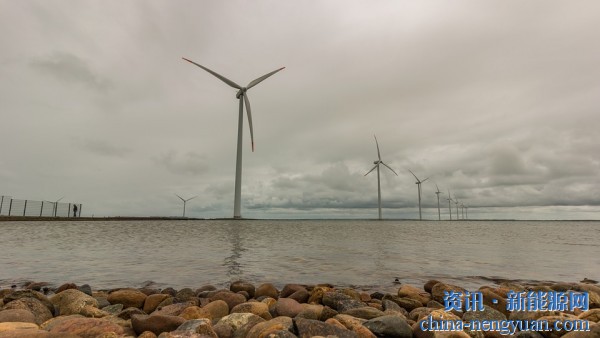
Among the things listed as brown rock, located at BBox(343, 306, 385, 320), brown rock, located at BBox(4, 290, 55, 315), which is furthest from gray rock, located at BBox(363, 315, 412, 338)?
brown rock, located at BBox(4, 290, 55, 315)

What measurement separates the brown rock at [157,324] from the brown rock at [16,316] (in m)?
2.86

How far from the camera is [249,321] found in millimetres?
7707

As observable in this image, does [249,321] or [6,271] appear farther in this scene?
[6,271]

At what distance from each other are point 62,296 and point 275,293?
6386 millimetres

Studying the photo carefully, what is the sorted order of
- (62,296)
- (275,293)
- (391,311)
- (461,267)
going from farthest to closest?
(461,267)
(275,293)
(62,296)
(391,311)

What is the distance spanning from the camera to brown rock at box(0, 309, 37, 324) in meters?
7.94

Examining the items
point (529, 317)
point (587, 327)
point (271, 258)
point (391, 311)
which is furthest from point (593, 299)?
point (271, 258)

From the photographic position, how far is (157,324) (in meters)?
7.42

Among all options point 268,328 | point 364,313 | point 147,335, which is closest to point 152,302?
Result: point 147,335

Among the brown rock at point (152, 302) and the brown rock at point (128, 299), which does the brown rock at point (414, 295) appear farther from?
the brown rock at point (128, 299)

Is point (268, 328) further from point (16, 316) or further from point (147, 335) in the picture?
point (16, 316)

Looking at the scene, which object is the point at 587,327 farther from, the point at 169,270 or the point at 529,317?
the point at 169,270

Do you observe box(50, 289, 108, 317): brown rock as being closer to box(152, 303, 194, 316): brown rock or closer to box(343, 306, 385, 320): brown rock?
box(152, 303, 194, 316): brown rock

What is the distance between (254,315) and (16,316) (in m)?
5.51
